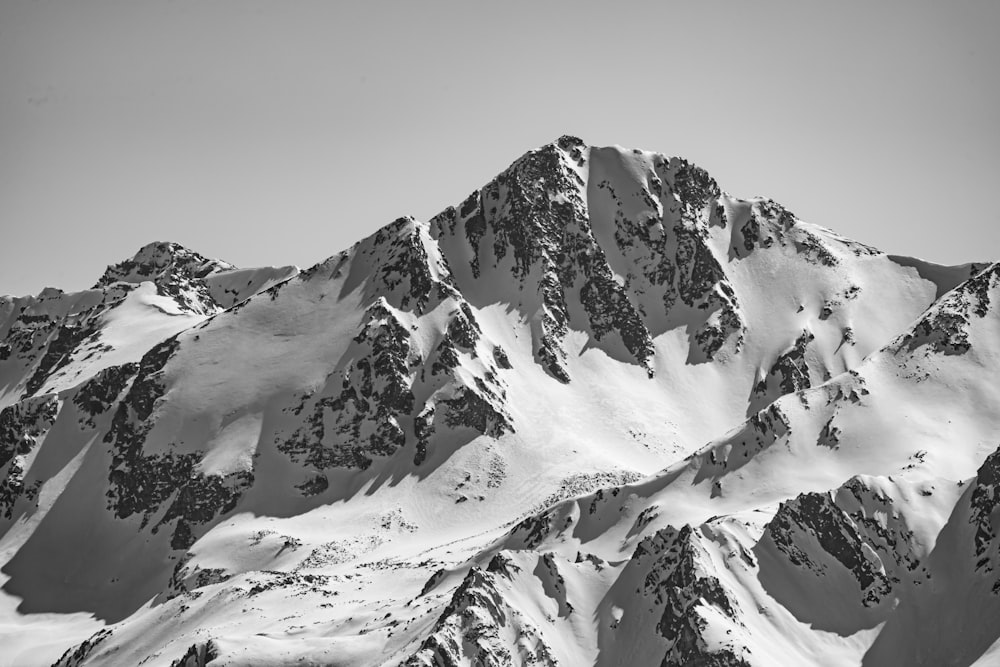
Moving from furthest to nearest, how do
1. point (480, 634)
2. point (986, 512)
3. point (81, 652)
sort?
point (81, 652) < point (986, 512) < point (480, 634)

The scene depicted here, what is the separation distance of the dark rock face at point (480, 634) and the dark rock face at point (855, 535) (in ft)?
114

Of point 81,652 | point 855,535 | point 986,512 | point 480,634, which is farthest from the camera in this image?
point 81,652

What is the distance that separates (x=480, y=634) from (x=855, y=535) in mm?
49389

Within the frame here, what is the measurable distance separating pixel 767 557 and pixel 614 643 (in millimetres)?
22678

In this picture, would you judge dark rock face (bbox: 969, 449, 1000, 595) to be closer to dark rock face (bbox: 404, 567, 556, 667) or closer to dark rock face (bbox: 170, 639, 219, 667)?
dark rock face (bbox: 404, 567, 556, 667)

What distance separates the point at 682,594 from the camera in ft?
489

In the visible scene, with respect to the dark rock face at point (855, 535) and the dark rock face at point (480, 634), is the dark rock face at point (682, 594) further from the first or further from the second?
the dark rock face at point (480, 634)

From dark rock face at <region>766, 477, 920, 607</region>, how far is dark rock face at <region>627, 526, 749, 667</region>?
1377 cm

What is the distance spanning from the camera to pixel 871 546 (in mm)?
158000

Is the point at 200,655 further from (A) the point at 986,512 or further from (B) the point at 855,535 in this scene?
(A) the point at 986,512

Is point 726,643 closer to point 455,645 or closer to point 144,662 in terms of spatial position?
point 455,645

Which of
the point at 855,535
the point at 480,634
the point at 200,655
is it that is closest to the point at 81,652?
the point at 200,655

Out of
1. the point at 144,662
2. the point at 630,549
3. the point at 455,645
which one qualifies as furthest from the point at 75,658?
the point at 630,549

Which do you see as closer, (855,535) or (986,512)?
(986,512)
